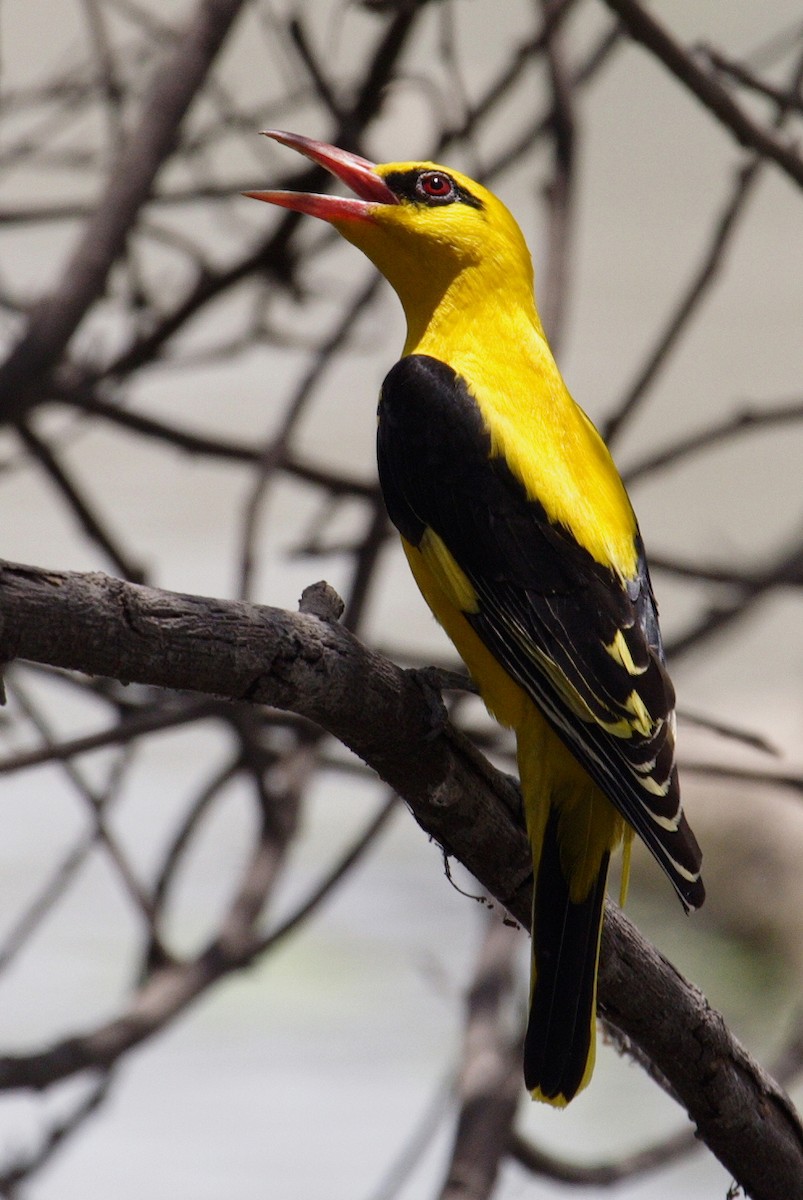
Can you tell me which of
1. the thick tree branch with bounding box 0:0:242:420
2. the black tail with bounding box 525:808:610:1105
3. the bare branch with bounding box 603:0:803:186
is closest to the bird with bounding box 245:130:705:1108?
the black tail with bounding box 525:808:610:1105

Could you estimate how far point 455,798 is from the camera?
2256mm

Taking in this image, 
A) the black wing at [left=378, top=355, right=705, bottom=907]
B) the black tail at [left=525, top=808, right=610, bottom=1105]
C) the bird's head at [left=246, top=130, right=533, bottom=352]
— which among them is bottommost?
the black tail at [left=525, top=808, right=610, bottom=1105]

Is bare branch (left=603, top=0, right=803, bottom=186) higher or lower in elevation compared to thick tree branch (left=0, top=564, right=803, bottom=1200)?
higher

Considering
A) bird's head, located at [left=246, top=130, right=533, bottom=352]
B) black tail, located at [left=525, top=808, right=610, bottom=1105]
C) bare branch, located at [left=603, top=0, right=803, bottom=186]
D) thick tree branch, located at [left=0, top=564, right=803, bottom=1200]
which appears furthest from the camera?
bird's head, located at [left=246, top=130, right=533, bottom=352]

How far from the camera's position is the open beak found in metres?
3.09

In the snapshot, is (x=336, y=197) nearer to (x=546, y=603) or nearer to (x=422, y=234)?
(x=422, y=234)

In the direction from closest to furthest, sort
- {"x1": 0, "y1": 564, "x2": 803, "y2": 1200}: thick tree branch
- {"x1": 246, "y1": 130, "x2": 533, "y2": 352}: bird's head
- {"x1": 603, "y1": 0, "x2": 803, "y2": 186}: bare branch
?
{"x1": 0, "y1": 564, "x2": 803, "y2": 1200}: thick tree branch < {"x1": 603, "y1": 0, "x2": 803, "y2": 186}: bare branch < {"x1": 246, "y1": 130, "x2": 533, "y2": 352}: bird's head

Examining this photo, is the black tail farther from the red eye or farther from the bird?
the red eye

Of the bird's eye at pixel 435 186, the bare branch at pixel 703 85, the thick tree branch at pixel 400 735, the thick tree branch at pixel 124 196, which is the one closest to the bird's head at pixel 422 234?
the bird's eye at pixel 435 186

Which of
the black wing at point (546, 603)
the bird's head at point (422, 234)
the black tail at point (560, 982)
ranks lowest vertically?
the black tail at point (560, 982)

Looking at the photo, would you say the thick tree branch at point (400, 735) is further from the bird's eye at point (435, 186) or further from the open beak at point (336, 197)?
the bird's eye at point (435, 186)

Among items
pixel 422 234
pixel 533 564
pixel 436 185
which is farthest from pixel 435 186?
pixel 533 564

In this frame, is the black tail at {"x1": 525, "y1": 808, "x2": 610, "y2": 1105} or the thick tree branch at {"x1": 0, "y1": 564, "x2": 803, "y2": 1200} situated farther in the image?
the black tail at {"x1": 525, "y1": 808, "x2": 610, "y2": 1105}

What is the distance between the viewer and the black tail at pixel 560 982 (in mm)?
2322
